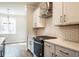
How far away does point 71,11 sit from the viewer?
1747 mm

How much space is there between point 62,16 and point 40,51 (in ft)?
2.97

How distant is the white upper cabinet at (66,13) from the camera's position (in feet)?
5.36

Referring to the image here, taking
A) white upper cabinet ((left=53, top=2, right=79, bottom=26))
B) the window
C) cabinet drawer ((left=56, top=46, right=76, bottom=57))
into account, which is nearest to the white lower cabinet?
cabinet drawer ((left=56, top=46, right=76, bottom=57))

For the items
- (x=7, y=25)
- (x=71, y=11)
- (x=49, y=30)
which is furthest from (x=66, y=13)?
(x=7, y=25)

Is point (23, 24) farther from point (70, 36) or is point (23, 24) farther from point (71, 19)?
point (71, 19)

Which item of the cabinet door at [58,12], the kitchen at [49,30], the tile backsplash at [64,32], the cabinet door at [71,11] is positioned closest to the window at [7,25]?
the kitchen at [49,30]

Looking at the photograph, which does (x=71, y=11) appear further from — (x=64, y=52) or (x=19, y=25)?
(x=19, y=25)

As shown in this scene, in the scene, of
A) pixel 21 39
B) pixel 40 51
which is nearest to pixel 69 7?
pixel 40 51

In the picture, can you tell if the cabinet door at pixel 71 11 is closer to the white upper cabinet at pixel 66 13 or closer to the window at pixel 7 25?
the white upper cabinet at pixel 66 13

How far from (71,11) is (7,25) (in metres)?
2.35

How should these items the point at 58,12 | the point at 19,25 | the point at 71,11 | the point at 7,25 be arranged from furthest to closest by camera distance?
the point at 19,25 < the point at 7,25 < the point at 58,12 < the point at 71,11

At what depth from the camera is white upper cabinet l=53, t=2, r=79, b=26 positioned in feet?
5.36

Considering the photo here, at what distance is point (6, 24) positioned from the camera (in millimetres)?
3617

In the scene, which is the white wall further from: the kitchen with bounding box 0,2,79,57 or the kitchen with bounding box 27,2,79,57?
the kitchen with bounding box 27,2,79,57
